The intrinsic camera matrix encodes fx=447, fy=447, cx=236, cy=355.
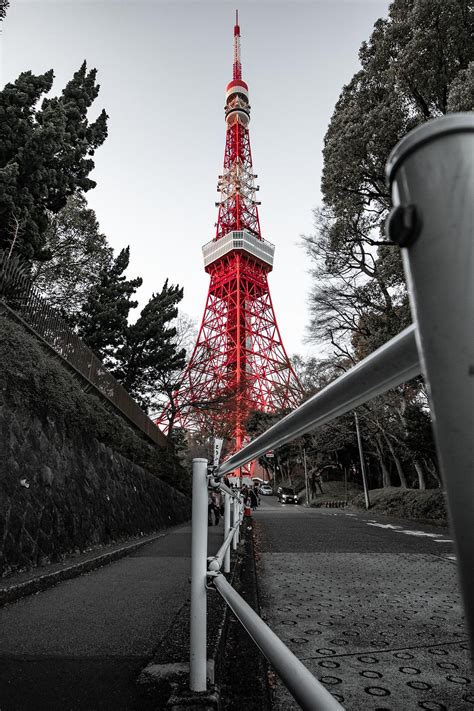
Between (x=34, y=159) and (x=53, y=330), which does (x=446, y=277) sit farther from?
(x=34, y=159)

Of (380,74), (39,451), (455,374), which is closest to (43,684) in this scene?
(455,374)

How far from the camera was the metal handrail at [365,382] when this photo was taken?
1.57ft

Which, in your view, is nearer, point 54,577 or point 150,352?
point 54,577

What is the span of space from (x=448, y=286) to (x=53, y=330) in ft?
31.2

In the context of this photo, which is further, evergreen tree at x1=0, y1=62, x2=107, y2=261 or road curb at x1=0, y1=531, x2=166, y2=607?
evergreen tree at x1=0, y1=62, x2=107, y2=261

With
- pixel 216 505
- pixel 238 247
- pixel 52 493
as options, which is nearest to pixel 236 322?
pixel 238 247

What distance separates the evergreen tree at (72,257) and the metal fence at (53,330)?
3925 mm

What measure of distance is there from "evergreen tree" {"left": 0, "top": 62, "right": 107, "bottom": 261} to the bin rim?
9.84 meters

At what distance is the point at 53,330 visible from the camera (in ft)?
29.5

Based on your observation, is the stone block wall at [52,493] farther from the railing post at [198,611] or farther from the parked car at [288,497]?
the parked car at [288,497]

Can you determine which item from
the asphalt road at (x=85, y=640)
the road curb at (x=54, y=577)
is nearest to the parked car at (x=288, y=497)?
the road curb at (x=54, y=577)

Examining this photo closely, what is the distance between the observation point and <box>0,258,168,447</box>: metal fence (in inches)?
300

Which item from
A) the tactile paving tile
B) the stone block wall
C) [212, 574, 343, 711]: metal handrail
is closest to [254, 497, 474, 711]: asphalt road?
the tactile paving tile

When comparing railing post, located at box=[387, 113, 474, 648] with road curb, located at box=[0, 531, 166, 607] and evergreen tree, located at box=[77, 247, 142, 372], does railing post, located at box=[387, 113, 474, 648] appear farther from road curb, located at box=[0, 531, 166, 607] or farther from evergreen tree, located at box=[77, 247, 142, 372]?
evergreen tree, located at box=[77, 247, 142, 372]
